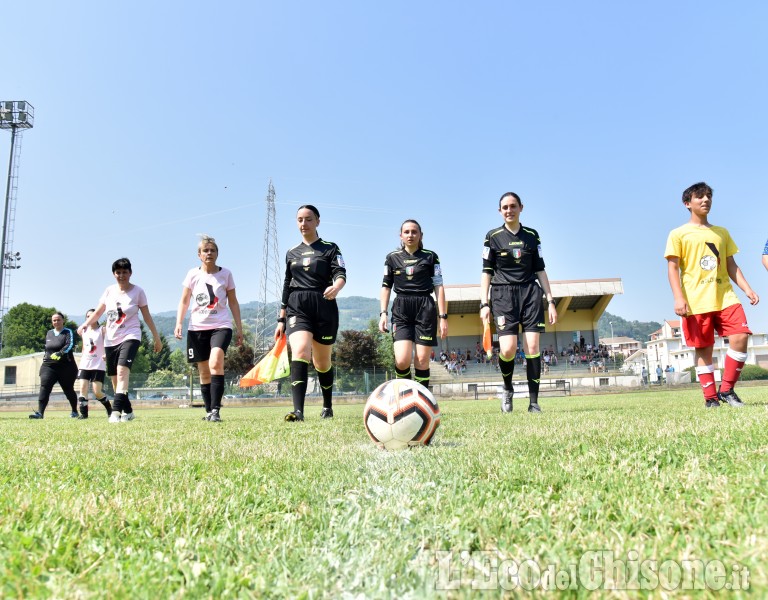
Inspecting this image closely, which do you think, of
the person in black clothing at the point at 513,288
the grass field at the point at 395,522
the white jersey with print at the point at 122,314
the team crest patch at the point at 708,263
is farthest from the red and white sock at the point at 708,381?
the white jersey with print at the point at 122,314

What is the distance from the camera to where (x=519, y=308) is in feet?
25.6

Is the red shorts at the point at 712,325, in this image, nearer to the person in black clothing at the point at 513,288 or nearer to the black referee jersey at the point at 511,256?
the person in black clothing at the point at 513,288

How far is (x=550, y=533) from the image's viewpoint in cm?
162

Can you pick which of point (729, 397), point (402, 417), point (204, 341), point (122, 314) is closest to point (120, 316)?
point (122, 314)

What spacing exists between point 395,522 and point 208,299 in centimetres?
670

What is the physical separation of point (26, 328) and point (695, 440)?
93794 mm

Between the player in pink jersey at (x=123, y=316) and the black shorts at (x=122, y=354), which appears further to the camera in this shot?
the player in pink jersey at (x=123, y=316)

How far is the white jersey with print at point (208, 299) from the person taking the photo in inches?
312

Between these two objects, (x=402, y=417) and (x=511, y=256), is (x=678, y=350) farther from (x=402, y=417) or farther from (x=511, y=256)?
(x=402, y=417)

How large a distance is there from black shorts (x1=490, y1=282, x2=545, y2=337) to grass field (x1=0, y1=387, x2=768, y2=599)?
4.35m


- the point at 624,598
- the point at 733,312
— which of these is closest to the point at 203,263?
the point at 733,312

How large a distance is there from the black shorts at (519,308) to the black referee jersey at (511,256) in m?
0.12

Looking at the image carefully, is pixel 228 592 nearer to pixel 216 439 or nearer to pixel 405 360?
pixel 216 439

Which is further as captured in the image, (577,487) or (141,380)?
(141,380)
